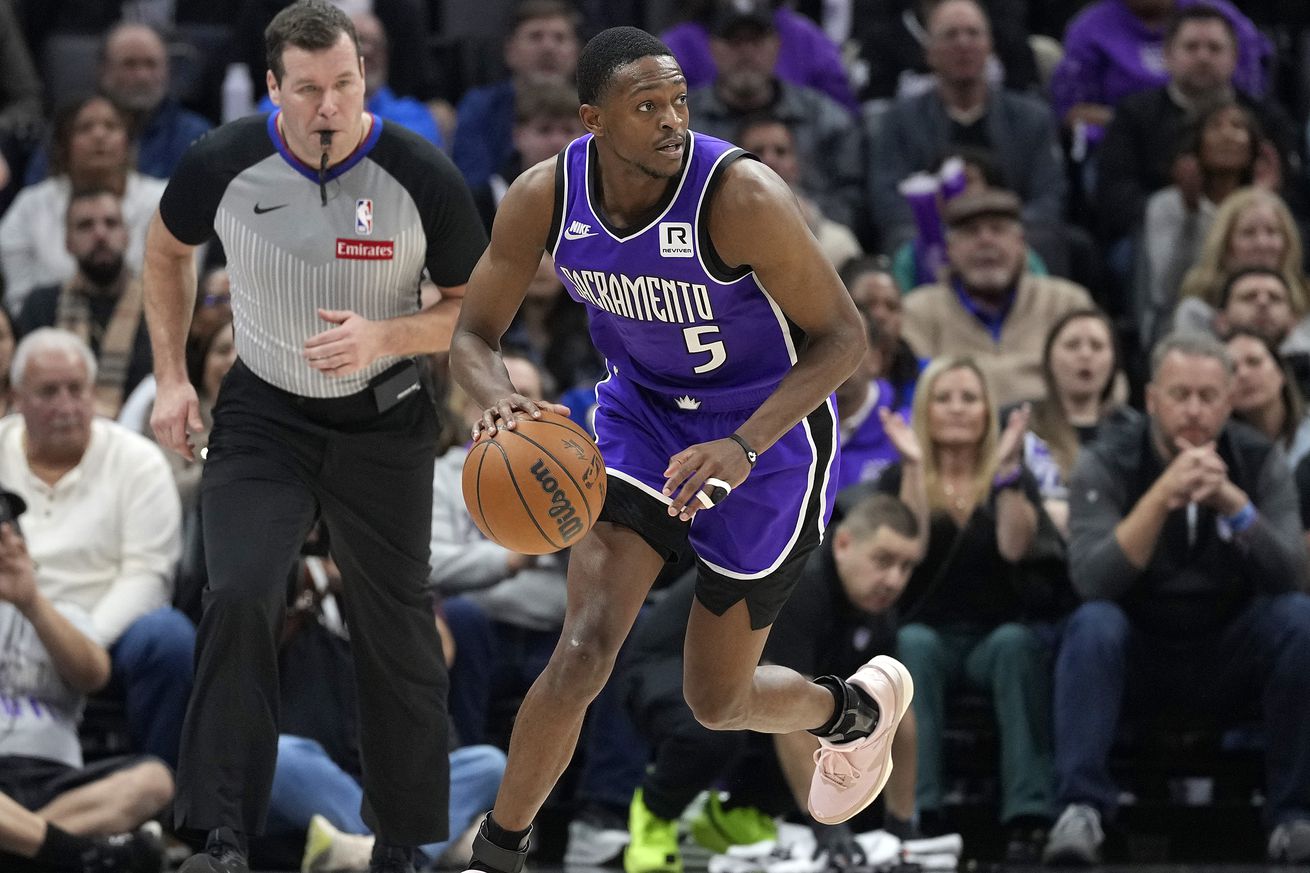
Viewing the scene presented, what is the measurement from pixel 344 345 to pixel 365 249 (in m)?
0.35

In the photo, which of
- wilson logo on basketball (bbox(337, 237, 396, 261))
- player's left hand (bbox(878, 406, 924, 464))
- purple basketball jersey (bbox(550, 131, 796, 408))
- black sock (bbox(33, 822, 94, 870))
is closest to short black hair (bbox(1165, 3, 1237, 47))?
player's left hand (bbox(878, 406, 924, 464))

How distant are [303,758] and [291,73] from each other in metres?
2.42

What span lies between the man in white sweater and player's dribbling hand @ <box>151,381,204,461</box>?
1.79 metres

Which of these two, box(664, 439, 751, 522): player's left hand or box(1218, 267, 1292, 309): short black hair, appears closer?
box(664, 439, 751, 522): player's left hand

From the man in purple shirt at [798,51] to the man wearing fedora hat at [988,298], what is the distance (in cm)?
176

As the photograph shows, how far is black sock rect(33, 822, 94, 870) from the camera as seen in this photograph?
5.93 metres

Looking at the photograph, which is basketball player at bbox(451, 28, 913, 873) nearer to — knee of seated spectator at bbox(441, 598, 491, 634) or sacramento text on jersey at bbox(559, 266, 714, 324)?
sacramento text on jersey at bbox(559, 266, 714, 324)

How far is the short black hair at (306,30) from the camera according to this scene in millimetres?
4707

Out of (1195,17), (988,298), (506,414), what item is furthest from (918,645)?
(1195,17)

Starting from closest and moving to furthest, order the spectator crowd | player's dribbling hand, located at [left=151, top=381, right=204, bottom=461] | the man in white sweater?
1. player's dribbling hand, located at [left=151, top=381, right=204, bottom=461]
2. the spectator crowd
3. the man in white sweater

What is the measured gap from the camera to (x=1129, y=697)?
6.88 metres

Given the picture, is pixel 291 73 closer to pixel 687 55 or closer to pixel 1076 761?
pixel 1076 761

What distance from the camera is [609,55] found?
4.23m

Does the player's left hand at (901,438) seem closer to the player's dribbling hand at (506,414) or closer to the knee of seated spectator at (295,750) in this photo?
the knee of seated spectator at (295,750)
